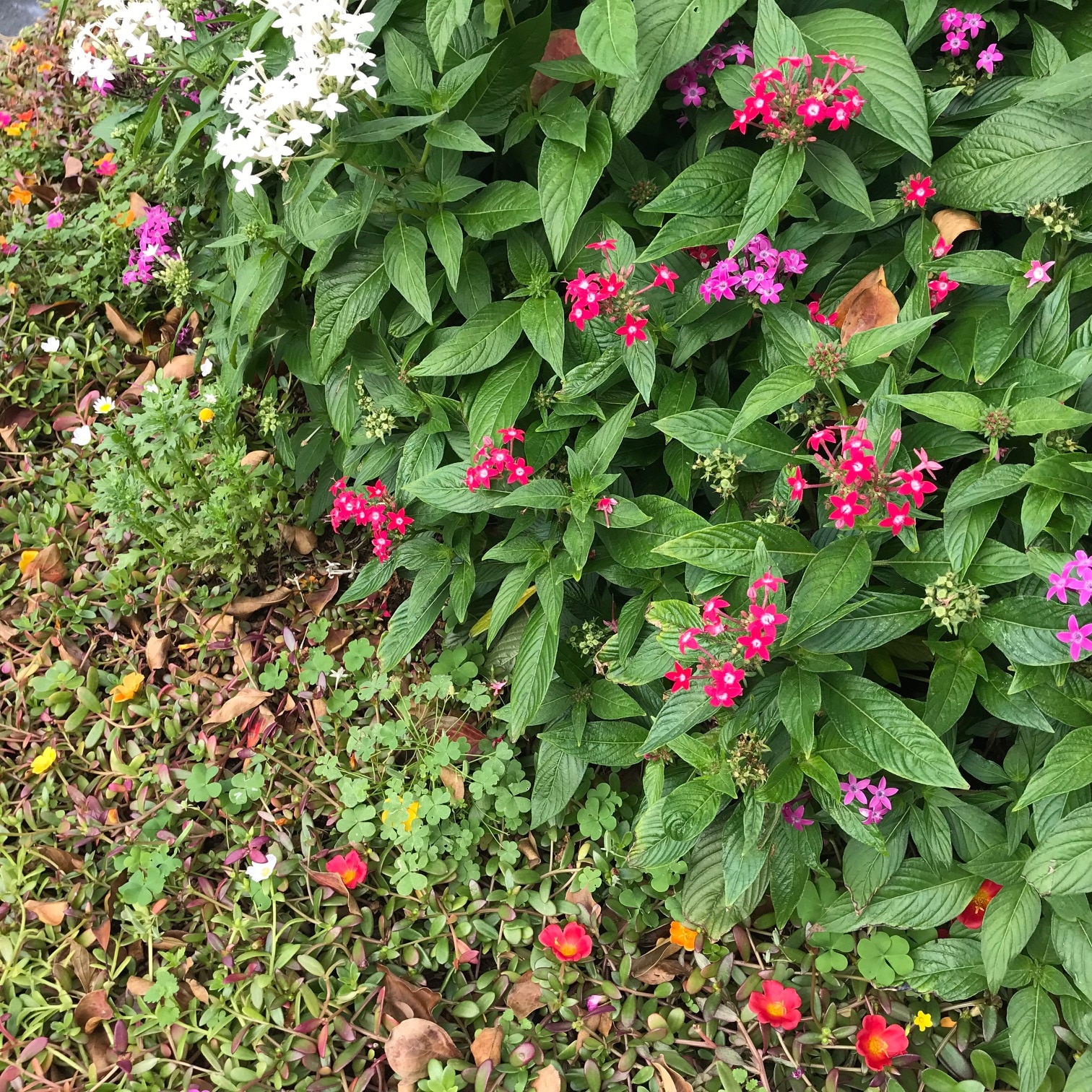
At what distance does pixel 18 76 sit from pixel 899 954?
534 centimetres

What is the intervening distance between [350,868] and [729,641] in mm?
1201

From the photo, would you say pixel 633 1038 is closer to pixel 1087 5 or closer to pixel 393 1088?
pixel 393 1088

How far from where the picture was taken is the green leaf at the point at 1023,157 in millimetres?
1731

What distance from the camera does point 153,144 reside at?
2699 millimetres

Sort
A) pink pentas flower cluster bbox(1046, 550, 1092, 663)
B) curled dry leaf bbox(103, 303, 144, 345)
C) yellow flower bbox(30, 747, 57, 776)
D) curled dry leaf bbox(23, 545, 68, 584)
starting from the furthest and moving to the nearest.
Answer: curled dry leaf bbox(103, 303, 144, 345) < curled dry leaf bbox(23, 545, 68, 584) < yellow flower bbox(30, 747, 57, 776) < pink pentas flower cluster bbox(1046, 550, 1092, 663)

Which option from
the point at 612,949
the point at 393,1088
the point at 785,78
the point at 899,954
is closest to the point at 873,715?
the point at 899,954

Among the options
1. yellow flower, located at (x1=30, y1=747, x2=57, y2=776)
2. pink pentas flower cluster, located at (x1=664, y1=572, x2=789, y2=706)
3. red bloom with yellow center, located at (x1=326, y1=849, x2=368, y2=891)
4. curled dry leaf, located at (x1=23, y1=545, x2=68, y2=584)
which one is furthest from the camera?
curled dry leaf, located at (x1=23, y1=545, x2=68, y2=584)

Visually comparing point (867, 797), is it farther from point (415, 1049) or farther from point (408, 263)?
point (408, 263)

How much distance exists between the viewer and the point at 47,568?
2.94 metres

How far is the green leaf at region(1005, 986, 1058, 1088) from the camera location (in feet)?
5.95

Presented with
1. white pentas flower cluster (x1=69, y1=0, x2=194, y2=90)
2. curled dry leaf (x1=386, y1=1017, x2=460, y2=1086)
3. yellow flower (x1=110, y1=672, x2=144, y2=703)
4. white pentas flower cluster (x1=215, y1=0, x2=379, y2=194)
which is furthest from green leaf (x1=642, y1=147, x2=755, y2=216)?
yellow flower (x1=110, y1=672, x2=144, y2=703)

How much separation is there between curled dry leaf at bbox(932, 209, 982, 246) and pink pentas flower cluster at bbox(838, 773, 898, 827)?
124 cm

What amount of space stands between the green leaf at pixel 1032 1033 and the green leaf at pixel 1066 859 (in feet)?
1.22

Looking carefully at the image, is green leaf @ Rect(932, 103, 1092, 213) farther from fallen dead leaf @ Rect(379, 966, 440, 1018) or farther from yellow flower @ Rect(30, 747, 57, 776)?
yellow flower @ Rect(30, 747, 57, 776)
